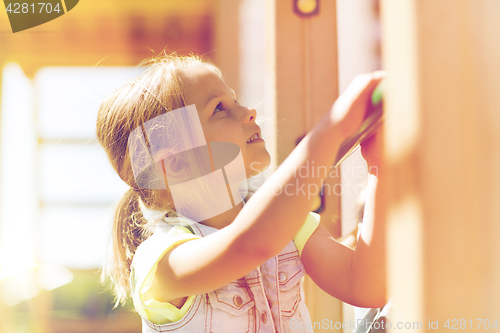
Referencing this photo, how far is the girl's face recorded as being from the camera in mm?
491

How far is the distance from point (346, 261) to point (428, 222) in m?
0.36

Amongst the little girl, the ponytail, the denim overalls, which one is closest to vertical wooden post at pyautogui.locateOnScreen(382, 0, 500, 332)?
the little girl

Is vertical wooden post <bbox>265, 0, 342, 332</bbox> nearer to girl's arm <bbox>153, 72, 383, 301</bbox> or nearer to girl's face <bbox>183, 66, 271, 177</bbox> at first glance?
girl's face <bbox>183, 66, 271, 177</bbox>

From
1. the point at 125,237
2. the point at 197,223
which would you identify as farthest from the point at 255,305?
the point at 125,237

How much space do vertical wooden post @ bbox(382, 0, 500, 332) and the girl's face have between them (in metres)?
0.34

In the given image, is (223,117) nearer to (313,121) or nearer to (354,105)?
(313,121)

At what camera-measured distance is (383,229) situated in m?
0.41

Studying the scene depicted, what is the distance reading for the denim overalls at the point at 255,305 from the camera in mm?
441

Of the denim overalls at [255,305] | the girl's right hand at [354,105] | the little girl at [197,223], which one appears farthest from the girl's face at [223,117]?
the girl's right hand at [354,105]

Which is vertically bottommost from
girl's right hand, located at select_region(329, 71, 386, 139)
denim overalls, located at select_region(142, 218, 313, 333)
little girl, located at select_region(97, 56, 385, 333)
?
denim overalls, located at select_region(142, 218, 313, 333)

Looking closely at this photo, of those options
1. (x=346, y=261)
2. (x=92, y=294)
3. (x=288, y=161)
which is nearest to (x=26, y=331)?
(x=92, y=294)

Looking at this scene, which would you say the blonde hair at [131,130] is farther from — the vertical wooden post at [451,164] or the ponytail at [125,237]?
the vertical wooden post at [451,164]

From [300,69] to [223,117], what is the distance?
5.4 inches

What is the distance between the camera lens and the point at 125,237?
23.0 inches
